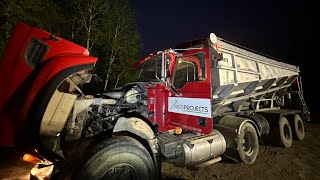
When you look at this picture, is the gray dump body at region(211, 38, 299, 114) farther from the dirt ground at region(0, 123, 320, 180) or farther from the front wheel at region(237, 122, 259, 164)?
the dirt ground at region(0, 123, 320, 180)

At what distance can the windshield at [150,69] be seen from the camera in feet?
14.5

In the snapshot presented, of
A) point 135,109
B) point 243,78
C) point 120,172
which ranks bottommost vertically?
point 120,172

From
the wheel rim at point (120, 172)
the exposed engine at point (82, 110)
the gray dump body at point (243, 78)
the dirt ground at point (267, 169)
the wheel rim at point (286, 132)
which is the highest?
the gray dump body at point (243, 78)

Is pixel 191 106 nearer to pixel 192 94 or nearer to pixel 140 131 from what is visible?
pixel 192 94

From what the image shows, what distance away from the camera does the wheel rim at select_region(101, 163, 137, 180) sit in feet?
8.94

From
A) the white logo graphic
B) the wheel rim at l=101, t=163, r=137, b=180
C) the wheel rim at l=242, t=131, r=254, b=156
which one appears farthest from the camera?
the wheel rim at l=242, t=131, r=254, b=156

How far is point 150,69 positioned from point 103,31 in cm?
1345

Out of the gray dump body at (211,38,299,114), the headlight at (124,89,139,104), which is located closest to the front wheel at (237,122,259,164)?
the gray dump body at (211,38,299,114)

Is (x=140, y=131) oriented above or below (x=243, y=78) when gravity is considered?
below

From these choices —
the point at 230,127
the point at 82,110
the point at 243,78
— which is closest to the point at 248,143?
the point at 230,127

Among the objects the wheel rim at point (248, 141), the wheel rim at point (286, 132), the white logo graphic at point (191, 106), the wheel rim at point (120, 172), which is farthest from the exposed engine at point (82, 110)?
the wheel rim at point (286, 132)

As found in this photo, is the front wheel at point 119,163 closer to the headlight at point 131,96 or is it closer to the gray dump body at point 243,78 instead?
the headlight at point 131,96

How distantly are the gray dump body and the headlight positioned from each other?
5.94 feet

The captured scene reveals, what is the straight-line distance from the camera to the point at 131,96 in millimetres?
4148
